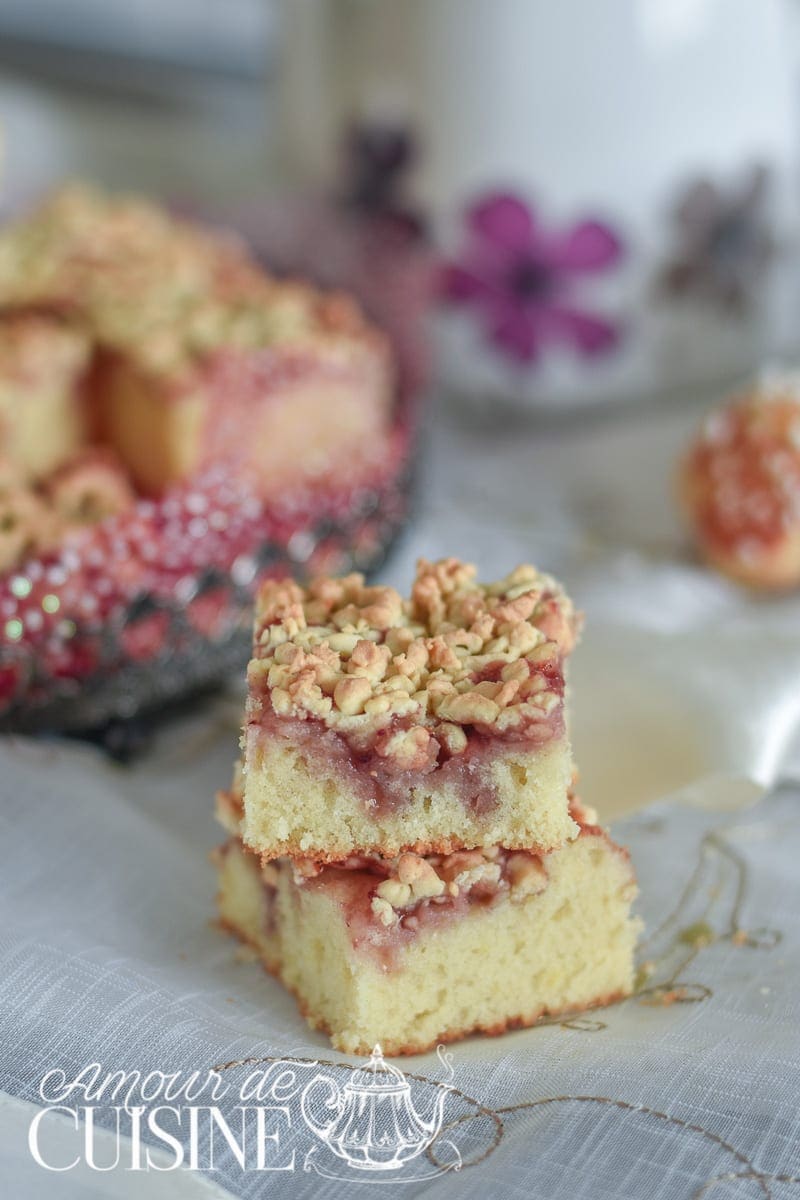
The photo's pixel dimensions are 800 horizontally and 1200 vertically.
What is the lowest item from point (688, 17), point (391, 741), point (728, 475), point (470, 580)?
point (391, 741)

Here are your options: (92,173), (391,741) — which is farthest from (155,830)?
(92,173)

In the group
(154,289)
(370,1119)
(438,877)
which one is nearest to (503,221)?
(154,289)

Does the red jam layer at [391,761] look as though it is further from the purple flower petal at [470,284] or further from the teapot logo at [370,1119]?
the purple flower petal at [470,284]

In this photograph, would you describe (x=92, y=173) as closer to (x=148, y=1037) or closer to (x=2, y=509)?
(x=2, y=509)

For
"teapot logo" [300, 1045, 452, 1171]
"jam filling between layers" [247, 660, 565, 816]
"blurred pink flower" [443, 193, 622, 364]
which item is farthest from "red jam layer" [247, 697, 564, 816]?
"blurred pink flower" [443, 193, 622, 364]

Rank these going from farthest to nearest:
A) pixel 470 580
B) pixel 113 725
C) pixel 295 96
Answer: pixel 295 96, pixel 113 725, pixel 470 580

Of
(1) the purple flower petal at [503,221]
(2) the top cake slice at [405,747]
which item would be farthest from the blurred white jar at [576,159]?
(2) the top cake slice at [405,747]
